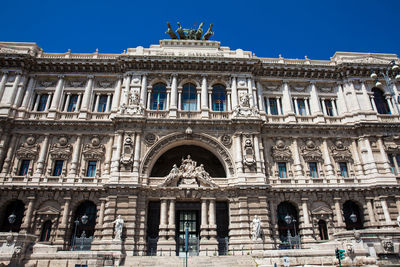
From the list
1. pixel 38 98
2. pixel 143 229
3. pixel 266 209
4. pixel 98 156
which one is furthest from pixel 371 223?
pixel 38 98

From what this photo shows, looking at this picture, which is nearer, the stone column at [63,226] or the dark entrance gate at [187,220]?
the stone column at [63,226]

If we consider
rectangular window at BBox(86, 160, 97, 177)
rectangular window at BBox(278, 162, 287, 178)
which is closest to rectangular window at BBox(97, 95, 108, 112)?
rectangular window at BBox(86, 160, 97, 177)

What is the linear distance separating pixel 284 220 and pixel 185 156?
11.2m

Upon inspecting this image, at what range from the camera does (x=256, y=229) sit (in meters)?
21.2

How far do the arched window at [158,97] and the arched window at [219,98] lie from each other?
510 centimetres

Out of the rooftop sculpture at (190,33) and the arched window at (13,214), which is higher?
the rooftop sculpture at (190,33)

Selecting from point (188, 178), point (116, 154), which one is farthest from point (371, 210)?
point (116, 154)

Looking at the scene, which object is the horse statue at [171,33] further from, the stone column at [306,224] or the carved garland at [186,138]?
the stone column at [306,224]

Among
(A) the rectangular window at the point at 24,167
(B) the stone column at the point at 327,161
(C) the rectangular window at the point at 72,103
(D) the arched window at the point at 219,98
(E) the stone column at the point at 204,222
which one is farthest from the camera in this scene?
(D) the arched window at the point at 219,98

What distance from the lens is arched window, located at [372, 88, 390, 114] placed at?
29.0 metres

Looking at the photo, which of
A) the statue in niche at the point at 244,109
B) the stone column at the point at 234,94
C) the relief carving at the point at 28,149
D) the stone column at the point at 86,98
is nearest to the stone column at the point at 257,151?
the statue in niche at the point at 244,109

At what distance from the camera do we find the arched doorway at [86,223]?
898 inches

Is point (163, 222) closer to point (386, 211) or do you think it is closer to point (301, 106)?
point (301, 106)

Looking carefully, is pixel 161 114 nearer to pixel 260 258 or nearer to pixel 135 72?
pixel 135 72
